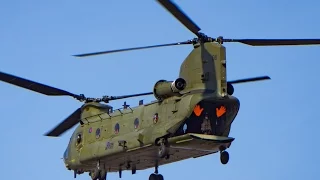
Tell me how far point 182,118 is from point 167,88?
6.35 feet

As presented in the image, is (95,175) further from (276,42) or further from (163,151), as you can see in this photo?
(276,42)

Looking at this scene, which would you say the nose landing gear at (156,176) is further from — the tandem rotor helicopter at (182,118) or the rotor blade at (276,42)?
the rotor blade at (276,42)

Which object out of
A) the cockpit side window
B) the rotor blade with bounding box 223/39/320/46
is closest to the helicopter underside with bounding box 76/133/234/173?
the cockpit side window

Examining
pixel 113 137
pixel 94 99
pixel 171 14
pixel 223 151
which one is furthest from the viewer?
pixel 94 99

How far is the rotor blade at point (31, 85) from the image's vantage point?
55.1 metres

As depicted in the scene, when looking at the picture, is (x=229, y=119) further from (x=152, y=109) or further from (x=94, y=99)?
(x=94, y=99)

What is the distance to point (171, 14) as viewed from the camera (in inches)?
1845

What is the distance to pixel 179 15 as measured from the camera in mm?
47219

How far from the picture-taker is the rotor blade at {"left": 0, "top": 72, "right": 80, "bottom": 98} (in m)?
55.1

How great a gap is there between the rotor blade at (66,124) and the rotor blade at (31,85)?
135 cm

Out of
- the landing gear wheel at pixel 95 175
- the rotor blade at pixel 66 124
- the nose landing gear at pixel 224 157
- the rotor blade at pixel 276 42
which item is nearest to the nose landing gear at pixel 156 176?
the landing gear wheel at pixel 95 175

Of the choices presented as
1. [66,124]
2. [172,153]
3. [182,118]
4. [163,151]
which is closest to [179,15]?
[182,118]

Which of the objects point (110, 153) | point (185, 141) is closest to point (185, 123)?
point (185, 141)

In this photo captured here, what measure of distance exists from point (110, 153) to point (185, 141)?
5.32 m
